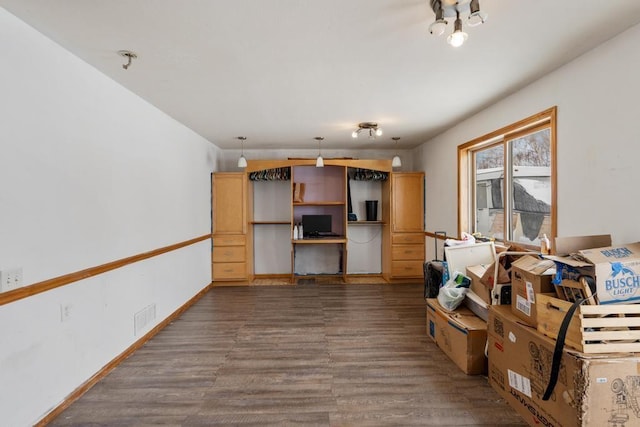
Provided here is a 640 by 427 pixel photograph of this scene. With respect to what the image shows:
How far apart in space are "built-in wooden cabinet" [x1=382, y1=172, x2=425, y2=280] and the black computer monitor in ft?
3.58

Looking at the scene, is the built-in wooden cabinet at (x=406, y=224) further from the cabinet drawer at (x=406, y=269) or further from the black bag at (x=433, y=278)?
the black bag at (x=433, y=278)

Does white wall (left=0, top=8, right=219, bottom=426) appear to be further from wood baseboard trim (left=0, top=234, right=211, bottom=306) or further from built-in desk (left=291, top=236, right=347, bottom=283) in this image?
built-in desk (left=291, top=236, right=347, bottom=283)

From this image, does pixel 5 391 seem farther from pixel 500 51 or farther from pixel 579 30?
pixel 579 30

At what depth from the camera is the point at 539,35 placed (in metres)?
2.08

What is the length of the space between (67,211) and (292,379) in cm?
201

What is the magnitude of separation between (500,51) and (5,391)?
3.65 metres

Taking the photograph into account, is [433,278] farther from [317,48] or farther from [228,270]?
[228,270]

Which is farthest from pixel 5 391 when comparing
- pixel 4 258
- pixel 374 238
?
pixel 374 238

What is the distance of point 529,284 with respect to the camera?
209 cm

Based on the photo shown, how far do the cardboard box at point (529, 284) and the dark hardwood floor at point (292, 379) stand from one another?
25.5 inches

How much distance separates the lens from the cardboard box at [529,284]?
2.01 metres

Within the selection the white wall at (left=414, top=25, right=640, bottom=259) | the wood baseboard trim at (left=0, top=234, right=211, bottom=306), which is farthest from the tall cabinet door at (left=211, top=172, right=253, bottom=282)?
the white wall at (left=414, top=25, right=640, bottom=259)

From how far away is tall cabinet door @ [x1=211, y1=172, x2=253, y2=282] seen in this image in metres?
5.52

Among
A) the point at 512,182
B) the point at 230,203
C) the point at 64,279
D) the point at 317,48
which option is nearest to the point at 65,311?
the point at 64,279
